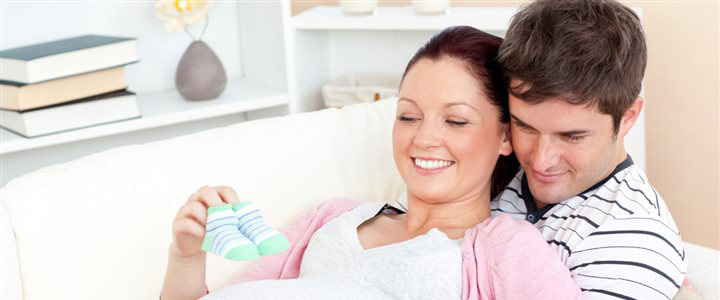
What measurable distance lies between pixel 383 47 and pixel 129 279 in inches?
54.1

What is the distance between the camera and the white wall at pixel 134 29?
84.4 inches

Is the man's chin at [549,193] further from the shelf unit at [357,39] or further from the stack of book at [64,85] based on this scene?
the stack of book at [64,85]

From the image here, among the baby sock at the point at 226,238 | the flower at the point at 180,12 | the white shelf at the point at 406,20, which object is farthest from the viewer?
the flower at the point at 180,12

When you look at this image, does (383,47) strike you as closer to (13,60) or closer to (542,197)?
(13,60)

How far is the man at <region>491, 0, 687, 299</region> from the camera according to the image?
1.15 meters

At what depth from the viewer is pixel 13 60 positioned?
194 centimetres

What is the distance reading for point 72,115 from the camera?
2.02 meters

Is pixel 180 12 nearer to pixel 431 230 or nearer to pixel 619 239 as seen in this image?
pixel 431 230

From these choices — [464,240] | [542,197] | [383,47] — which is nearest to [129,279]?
[464,240]

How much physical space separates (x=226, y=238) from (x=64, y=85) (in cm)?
113

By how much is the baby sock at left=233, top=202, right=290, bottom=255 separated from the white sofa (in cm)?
34

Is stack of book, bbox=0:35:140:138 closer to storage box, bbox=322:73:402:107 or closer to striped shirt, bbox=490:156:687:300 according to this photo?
storage box, bbox=322:73:402:107

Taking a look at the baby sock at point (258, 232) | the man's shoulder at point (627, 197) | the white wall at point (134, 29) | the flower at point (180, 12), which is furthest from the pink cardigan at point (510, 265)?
the white wall at point (134, 29)

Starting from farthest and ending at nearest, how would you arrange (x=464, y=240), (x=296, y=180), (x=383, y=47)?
(x=383, y=47), (x=296, y=180), (x=464, y=240)
